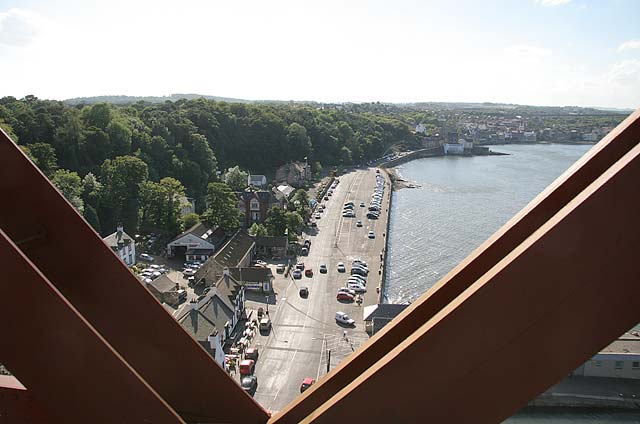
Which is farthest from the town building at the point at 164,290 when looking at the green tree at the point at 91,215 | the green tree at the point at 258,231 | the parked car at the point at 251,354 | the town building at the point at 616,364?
the town building at the point at 616,364

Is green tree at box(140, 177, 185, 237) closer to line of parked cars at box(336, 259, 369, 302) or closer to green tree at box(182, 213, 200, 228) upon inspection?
green tree at box(182, 213, 200, 228)

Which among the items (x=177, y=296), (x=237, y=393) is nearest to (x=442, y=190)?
(x=177, y=296)

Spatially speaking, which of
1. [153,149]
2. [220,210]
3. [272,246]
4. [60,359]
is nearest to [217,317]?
[272,246]

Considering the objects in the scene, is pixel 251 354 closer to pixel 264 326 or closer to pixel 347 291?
pixel 264 326

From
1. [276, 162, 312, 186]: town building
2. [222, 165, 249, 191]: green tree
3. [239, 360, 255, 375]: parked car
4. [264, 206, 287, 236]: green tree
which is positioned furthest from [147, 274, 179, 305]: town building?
[276, 162, 312, 186]: town building

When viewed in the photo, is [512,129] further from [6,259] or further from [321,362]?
[6,259]

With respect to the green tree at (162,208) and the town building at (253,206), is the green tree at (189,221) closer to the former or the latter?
the green tree at (162,208)
